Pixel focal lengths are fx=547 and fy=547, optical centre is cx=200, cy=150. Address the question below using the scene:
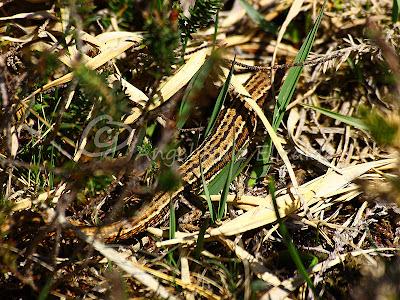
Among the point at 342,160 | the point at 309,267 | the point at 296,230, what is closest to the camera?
the point at 309,267

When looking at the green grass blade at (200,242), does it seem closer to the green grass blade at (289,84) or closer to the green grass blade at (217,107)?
the green grass blade at (217,107)

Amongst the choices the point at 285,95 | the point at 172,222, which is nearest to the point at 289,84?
the point at 285,95

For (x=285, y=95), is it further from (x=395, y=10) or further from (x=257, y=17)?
(x=395, y=10)

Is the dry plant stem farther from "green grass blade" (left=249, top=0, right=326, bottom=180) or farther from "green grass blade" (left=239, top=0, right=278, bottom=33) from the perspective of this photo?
"green grass blade" (left=239, top=0, right=278, bottom=33)

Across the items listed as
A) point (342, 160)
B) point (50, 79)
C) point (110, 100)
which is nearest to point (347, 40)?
point (342, 160)

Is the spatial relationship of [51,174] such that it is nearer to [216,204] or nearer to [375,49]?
[216,204]

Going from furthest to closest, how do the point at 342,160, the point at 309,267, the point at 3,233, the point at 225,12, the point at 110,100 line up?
1. the point at 225,12
2. the point at 342,160
3. the point at 309,267
4. the point at 3,233
5. the point at 110,100
